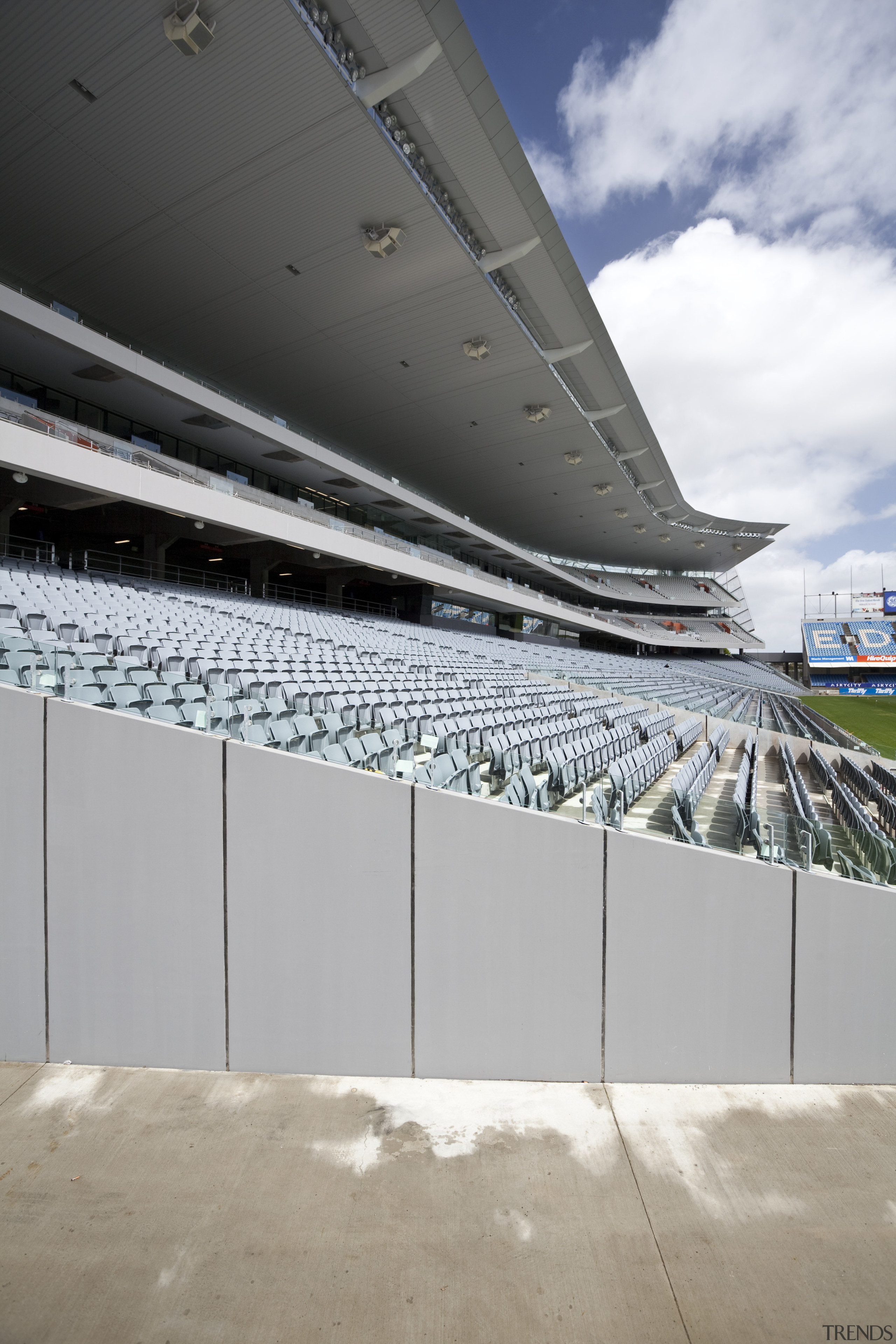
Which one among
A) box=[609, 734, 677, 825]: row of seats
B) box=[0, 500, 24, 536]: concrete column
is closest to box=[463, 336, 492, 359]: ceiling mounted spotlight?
box=[0, 500, 24, 536]: concrete column

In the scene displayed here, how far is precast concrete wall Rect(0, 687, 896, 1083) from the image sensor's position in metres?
4.04

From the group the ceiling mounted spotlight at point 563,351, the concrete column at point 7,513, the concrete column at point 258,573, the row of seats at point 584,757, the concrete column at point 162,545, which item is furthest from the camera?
the concrete column at point 258,573

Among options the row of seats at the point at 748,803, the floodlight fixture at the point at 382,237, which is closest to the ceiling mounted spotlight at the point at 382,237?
the floodlight fixture at the point at 382,237

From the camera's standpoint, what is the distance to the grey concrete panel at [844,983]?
4016mm

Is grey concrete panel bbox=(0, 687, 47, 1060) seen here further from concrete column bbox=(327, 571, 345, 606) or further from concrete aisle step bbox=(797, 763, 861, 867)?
concrete column bbox=(327, 571, 345, 606)

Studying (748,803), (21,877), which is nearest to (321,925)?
(21,877)

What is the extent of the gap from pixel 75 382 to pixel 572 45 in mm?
12891

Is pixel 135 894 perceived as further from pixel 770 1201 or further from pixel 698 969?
pixel 770 1201

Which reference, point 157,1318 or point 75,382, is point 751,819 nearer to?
point 157,1318

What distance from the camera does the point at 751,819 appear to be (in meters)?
4.37

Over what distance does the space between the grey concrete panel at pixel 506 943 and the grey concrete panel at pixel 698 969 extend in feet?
0.54

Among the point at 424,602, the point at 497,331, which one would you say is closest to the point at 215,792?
the point at 497,331

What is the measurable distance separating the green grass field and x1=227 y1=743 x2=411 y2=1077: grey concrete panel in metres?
12.4

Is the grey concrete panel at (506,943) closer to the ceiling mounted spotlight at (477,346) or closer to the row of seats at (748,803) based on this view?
the row of seats at (748,803)
